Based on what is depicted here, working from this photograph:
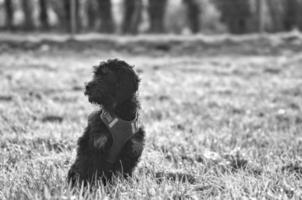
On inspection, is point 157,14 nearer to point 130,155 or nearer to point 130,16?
point 130,16

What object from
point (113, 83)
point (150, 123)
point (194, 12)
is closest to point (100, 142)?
point (113, 83)

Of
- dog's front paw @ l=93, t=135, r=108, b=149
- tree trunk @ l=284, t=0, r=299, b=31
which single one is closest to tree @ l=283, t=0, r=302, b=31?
tree trunk @ l=284, t=0, r=299, b=31

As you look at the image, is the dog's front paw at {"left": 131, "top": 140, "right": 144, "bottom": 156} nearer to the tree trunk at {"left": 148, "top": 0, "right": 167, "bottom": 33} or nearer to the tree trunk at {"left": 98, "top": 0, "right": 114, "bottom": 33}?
the tree trunk at {"left": 148, "top": 0, "right": 167, "bottom": 33}

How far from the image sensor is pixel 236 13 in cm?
2609

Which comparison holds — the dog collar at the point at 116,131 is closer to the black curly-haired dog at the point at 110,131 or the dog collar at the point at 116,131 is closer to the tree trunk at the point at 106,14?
the black curly-haired dog at the point at 110,131

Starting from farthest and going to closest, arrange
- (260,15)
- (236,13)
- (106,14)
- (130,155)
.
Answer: (106,14) < (236,13) < (260,15) < (130,155)

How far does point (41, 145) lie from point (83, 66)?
8.36m

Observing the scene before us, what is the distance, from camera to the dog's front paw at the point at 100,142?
4402 millimetres

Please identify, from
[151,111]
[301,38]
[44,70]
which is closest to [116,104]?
[151,111]

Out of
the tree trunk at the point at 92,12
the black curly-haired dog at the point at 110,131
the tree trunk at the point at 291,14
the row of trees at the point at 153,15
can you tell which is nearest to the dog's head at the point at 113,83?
the black curly-haired dog at the point at 110,131

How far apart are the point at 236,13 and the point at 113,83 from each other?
2242 centimetres

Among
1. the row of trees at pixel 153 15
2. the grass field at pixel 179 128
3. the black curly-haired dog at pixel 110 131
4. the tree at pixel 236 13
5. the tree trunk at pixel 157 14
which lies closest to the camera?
the grass field at pixel 179 128

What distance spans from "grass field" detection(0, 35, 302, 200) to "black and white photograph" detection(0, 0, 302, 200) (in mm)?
20

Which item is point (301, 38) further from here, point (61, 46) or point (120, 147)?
point (120, 147)
